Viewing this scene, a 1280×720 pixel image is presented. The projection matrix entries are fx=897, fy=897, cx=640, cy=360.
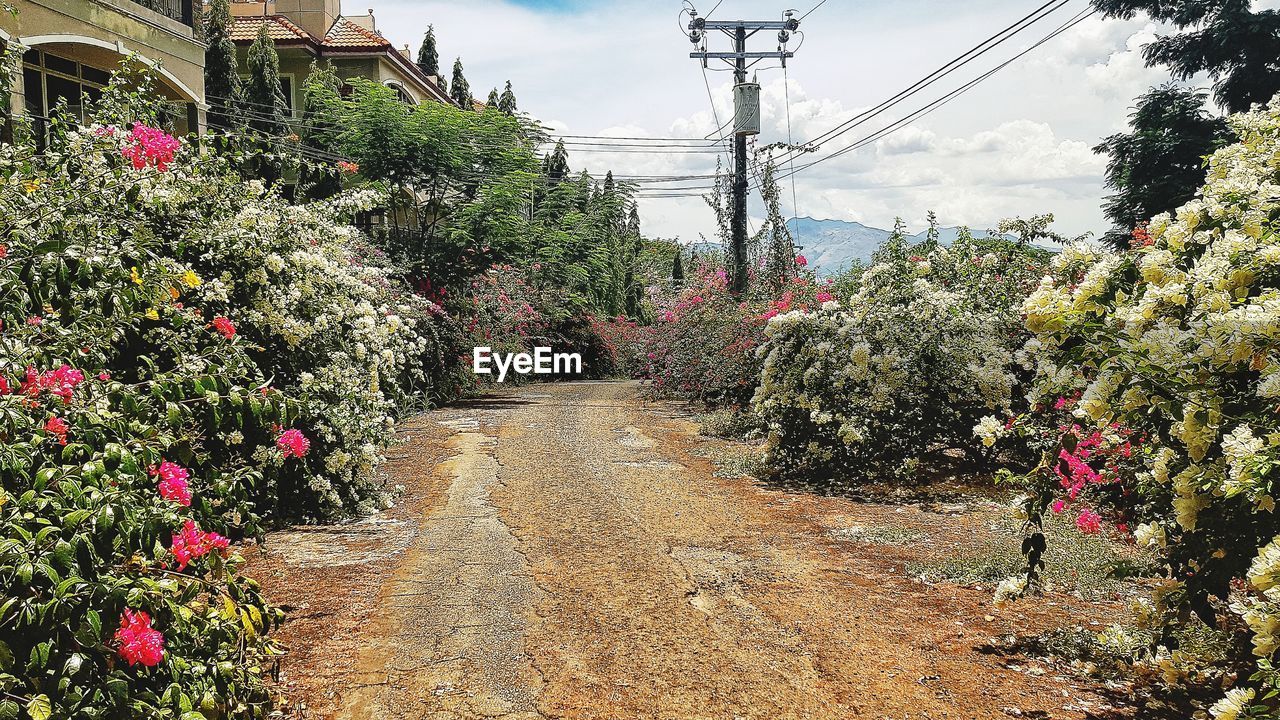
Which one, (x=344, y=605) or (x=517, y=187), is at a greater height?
(x=517, y=187)

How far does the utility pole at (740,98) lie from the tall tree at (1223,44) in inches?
316

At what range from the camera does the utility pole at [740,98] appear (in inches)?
688

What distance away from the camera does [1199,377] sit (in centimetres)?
291

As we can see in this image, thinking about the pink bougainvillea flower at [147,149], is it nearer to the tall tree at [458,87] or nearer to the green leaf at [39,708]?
the green leaf at [39,708]

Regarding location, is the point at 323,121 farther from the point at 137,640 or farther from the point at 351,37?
the point at 137,640

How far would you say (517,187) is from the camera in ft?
59.6

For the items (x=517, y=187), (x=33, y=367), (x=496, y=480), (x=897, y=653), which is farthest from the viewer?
(x=517, y=187)

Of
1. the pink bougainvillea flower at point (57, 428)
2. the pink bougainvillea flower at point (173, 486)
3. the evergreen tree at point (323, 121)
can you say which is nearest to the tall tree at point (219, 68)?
the evergreen tree at point (323, 121)

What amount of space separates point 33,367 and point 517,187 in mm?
15478

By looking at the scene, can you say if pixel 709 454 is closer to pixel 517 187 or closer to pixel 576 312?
pixel 517 187

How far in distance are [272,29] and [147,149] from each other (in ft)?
80.5

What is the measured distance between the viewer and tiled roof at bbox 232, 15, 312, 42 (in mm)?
26484

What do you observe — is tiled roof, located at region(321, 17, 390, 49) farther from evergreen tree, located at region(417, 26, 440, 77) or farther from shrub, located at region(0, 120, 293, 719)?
shrub, located at region(0, 120, 293, 719)

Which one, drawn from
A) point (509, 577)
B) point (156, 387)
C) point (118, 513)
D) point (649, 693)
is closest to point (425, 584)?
point (509, 577)
